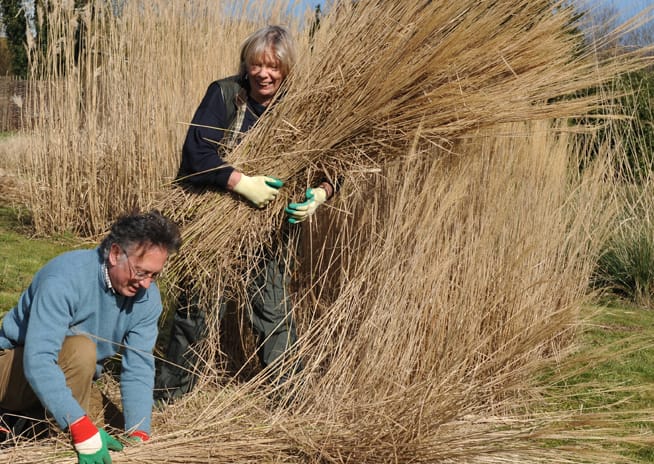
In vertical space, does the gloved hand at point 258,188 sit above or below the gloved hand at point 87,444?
above

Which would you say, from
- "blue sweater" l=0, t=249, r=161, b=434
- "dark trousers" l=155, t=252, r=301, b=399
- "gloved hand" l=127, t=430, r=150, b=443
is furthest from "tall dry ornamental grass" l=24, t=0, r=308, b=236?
"gloved hand" l=127, t=430, r=150, b=443

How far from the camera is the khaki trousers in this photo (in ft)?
7.84

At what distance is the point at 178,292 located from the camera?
3121 millimetres

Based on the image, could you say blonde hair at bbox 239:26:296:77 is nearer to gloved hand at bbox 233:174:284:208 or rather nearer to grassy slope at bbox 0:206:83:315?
gloved hand at bbox 233:174:284:208

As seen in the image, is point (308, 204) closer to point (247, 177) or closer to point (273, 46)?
point (247, 177)

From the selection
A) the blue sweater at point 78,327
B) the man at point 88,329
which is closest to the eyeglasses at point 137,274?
the man at point 88,329

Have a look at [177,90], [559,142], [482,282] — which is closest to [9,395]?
[482,282]

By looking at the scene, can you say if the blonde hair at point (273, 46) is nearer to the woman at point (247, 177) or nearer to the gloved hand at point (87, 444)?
the woman at point (247, 177)

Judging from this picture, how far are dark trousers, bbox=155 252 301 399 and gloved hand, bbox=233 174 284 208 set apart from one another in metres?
0.31

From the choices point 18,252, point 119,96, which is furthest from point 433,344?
point 18,252

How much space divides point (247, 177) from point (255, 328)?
0.66 metres

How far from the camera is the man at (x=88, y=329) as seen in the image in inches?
86.2

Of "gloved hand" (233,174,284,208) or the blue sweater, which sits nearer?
the blue sweater

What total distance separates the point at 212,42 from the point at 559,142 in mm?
2395
